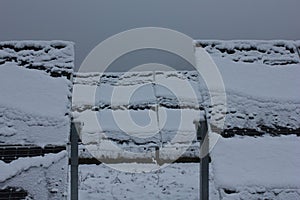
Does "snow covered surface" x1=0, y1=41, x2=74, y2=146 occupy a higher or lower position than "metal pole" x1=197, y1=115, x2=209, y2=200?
higher

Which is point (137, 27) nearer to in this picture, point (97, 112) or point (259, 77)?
point (97, 112)

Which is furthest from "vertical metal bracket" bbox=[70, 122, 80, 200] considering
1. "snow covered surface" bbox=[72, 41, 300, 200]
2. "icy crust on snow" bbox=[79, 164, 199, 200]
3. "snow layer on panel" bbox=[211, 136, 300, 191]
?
"icy crust on snow" bbox=[79, 164, 199, 200]

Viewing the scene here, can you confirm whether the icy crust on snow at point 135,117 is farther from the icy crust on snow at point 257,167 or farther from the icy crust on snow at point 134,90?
the icy crust on snow at point 257,167

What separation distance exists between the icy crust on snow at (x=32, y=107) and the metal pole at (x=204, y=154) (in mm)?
505

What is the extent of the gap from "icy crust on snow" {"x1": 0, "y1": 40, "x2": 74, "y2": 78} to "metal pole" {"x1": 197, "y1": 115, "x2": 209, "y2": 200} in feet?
1.79

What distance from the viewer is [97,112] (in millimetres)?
2855

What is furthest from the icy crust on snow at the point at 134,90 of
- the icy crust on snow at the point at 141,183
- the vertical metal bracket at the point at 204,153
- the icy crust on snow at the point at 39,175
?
the icy crust on snow at the point at 39,175

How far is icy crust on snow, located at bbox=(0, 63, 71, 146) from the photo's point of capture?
175cm

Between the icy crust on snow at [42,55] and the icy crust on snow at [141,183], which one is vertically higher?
the icy crust on snow at [42,55]

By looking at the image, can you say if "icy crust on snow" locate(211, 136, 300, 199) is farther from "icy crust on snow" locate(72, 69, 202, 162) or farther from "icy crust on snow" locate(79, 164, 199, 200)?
"icy crust on snow" locate(79, 164, 199, 200)

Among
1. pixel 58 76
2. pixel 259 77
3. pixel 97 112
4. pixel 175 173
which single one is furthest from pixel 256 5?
pixel 58 76

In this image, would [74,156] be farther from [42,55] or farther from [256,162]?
[256,162]

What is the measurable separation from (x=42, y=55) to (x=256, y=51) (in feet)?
2.91

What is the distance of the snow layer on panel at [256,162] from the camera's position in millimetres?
1571
